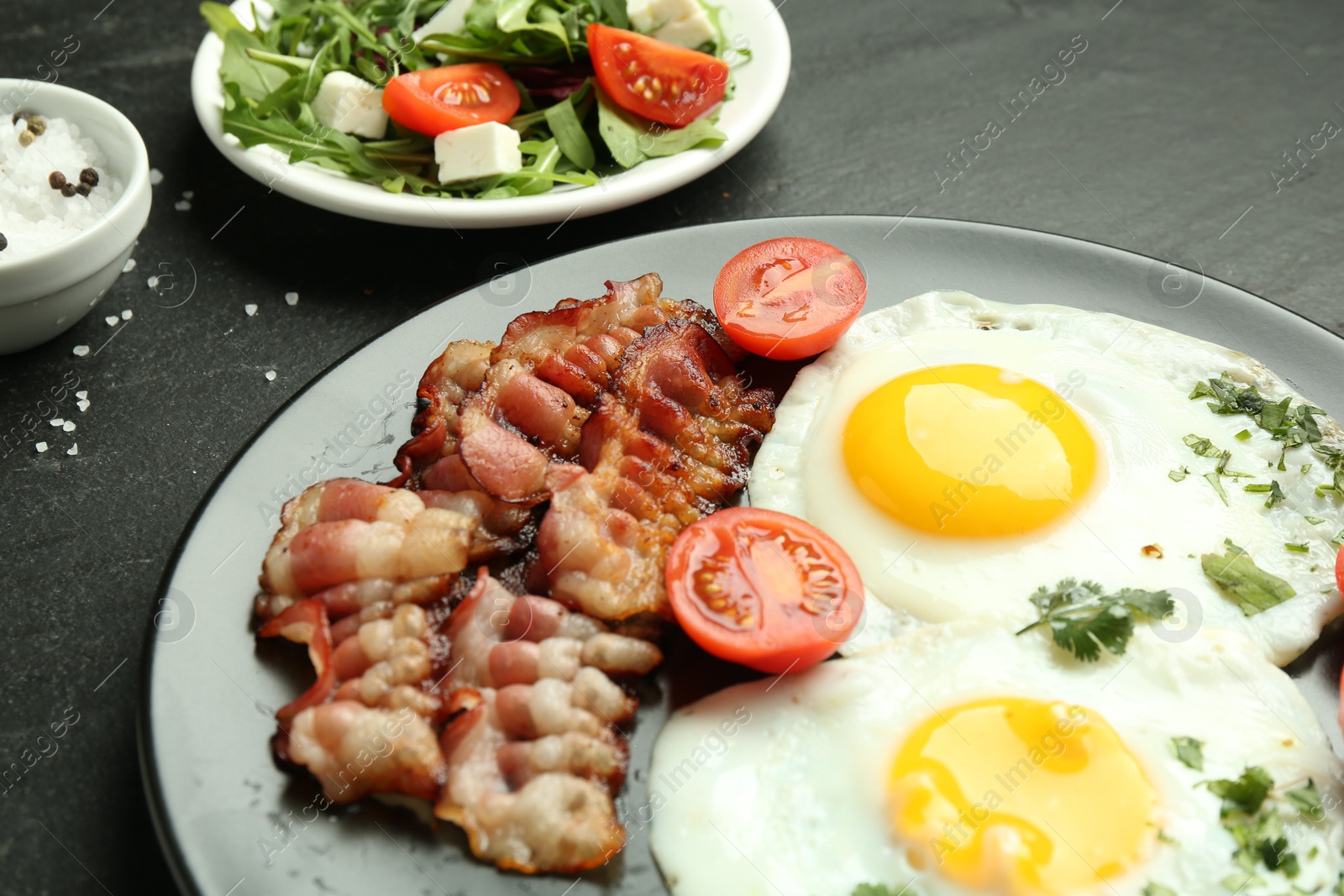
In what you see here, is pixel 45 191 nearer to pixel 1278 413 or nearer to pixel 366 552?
pixel 366 552

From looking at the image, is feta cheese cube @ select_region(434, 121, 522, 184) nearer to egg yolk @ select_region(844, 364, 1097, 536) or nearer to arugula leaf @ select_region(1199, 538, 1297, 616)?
egg yolk @ select_region(844, 364, 1097, 536)

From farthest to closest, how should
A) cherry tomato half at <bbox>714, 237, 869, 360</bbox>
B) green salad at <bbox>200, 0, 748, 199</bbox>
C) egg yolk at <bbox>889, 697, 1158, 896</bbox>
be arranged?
Result: green salad at <bbox>200, 0, 748, 199</bbox>, cherry tomato half at <bbox>714, 237, 869, 360</bbox>, egg yolk at <bbox>889, 697, 1158, 896</bbox>

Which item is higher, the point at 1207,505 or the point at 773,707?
the point at 1207,505

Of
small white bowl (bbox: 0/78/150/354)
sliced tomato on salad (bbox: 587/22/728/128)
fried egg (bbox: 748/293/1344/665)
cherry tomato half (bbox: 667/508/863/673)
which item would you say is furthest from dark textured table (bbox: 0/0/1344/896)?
cherry tomato half (bbox: 667/508/863/673)

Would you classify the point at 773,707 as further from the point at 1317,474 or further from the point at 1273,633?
the point at 1317,474

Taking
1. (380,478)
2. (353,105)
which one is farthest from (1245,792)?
(353,105)

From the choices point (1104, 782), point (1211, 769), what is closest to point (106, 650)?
point (1104, 782)

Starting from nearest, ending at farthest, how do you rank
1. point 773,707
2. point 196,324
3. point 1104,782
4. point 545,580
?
point 1104,782 < point 773,707 < point 545,580 < point 196,324
